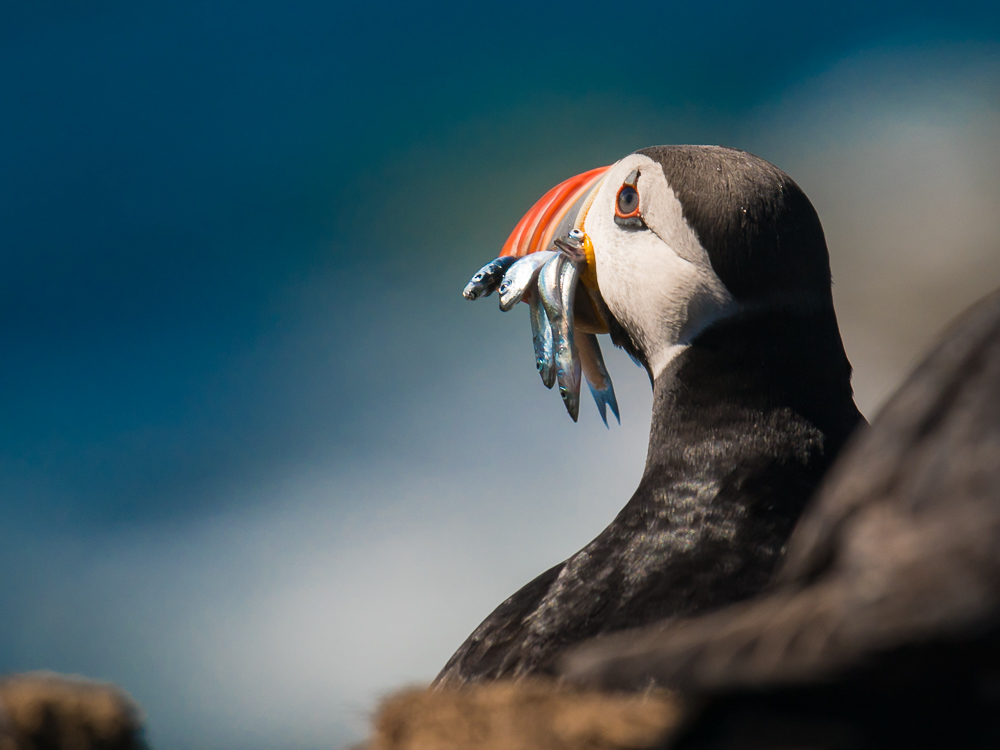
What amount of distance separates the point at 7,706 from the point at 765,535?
5.71ft

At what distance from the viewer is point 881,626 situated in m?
0.96

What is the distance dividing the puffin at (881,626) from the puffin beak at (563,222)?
220 cm

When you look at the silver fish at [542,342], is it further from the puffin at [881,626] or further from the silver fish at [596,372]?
the puffin at [881,626]

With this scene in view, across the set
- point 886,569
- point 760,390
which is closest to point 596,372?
point 760,390

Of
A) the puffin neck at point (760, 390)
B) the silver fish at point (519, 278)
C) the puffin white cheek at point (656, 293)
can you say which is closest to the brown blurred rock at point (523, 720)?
the puffin neck at point (760, 390)

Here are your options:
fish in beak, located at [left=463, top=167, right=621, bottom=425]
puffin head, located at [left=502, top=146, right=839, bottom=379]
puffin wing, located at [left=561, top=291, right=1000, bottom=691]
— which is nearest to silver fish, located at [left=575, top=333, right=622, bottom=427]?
fish in beak, located at [left=463, top=167, right=621, bottom=425]

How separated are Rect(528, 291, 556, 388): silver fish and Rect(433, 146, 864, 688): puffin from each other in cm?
24

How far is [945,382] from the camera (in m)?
1.20

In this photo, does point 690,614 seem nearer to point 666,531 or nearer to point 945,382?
point 666,531

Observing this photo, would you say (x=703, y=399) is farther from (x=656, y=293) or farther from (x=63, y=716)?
(x=63, y=716)

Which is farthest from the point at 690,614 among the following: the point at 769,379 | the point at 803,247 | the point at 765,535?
the point at 803,247

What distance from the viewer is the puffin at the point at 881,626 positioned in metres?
0.96

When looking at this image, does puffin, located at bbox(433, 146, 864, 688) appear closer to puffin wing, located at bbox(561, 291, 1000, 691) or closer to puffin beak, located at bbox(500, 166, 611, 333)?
puffin beak, located at bbox(500, 166, 611, 333)

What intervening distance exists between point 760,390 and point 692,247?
0.48 metres
